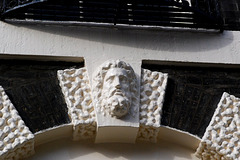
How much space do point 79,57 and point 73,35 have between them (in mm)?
248

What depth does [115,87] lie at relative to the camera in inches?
222

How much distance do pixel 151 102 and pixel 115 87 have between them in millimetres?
389

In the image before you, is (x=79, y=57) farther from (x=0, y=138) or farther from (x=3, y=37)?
(x=0, y=138)

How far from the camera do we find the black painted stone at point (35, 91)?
18.4 ft

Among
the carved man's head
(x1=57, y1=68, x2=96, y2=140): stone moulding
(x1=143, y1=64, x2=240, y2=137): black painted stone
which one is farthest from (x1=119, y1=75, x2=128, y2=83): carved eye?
(x1=143, y1=64, x2=240, y2=137): black painted stone

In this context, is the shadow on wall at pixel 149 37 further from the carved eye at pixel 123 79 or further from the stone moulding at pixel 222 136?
the stone moulding at pixel 222 136

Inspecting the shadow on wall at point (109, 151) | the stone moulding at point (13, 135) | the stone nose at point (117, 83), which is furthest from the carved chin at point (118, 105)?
the stone moulding at point (13, 135)

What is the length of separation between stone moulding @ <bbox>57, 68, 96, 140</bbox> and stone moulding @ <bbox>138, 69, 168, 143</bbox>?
444mm

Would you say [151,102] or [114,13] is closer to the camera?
[151,102]

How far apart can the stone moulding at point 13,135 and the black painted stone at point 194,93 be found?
3.93 ft

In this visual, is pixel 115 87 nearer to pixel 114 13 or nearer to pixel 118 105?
pixel 118 105

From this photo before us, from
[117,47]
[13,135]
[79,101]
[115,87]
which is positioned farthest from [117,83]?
[13,135]

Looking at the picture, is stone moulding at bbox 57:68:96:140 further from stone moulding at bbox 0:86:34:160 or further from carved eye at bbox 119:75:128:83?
stone moulding at bbox 0:86:34:160

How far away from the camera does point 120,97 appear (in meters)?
5.59
